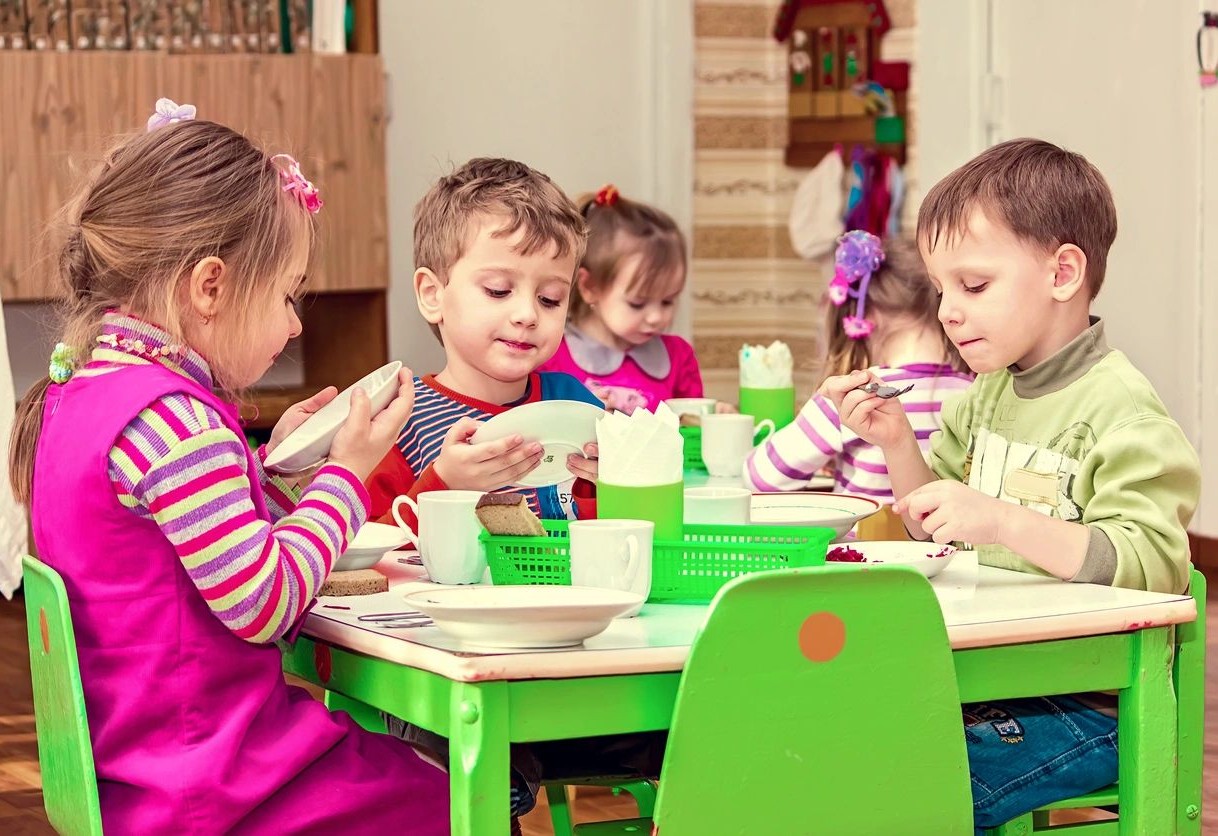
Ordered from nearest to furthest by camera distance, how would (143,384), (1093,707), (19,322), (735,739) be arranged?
(735,739) < (143,384) < (1093,707) < (19,322)

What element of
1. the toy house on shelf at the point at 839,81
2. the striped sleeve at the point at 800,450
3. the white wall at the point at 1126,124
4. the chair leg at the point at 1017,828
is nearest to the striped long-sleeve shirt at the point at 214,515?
the chair leg at the point at 1017,828

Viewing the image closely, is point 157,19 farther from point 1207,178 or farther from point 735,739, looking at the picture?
point 735,739

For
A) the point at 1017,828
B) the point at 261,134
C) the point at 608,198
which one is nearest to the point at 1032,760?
the point at 1017,828

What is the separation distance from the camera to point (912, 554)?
1.75 metres

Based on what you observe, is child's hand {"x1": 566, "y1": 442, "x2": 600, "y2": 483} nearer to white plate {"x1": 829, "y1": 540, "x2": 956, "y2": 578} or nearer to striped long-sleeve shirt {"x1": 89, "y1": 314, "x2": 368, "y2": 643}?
white plate {"x1": 829, "y1": 540, "x2": 956, "y2": 578}

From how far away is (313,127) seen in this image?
4992 millimetres

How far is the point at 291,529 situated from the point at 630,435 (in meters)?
0.35

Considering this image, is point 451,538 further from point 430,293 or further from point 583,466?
point 430,293

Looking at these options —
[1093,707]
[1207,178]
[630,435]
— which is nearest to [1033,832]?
[1093,707]

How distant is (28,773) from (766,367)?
1549 millimetres

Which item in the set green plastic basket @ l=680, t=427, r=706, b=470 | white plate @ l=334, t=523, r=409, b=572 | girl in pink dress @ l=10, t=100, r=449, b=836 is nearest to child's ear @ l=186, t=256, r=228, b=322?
girl in pink dress @ l=10, t=100, r=449, b=836

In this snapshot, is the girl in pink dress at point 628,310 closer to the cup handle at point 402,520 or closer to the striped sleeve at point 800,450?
the striped sleeve at point 800,450

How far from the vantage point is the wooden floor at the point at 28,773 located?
2.91 meters

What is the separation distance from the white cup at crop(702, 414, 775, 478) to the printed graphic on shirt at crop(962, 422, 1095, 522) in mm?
624
